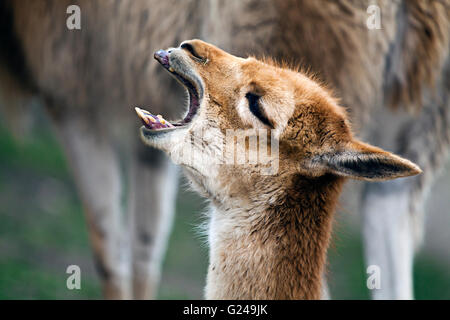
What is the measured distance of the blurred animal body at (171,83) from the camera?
8.54 feet

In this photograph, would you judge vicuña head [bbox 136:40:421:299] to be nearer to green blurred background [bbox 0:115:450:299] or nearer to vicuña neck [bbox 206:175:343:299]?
vicuña neck [bbox 206:175:343:299]

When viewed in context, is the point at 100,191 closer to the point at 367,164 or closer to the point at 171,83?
the point at 171,83

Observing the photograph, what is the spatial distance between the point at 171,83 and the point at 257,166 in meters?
1.18

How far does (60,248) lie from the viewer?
5328 mm

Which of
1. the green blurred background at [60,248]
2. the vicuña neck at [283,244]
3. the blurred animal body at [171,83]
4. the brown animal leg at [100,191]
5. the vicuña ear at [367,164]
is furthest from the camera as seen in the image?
the green blurred background at [60,248]

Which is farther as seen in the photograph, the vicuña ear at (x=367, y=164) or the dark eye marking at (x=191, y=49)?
the dark eye marking at (x=191, y=49)

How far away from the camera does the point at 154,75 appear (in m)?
2.97

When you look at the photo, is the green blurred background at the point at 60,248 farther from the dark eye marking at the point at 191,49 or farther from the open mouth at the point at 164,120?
the dark eye marking at the point at 191,49

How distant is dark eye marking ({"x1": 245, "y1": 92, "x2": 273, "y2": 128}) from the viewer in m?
1.90

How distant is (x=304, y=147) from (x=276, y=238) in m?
0.28

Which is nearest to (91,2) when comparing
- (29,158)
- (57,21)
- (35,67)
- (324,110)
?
(57,21)

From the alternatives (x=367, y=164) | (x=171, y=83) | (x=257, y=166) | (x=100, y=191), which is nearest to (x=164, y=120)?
(x=257, y=166)

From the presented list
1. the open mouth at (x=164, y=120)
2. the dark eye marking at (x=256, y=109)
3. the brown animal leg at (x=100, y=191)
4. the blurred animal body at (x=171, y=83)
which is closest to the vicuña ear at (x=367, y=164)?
the dark eye marking at (x=256, y=109)

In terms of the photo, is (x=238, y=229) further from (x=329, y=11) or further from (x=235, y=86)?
(x=329, y=11)
